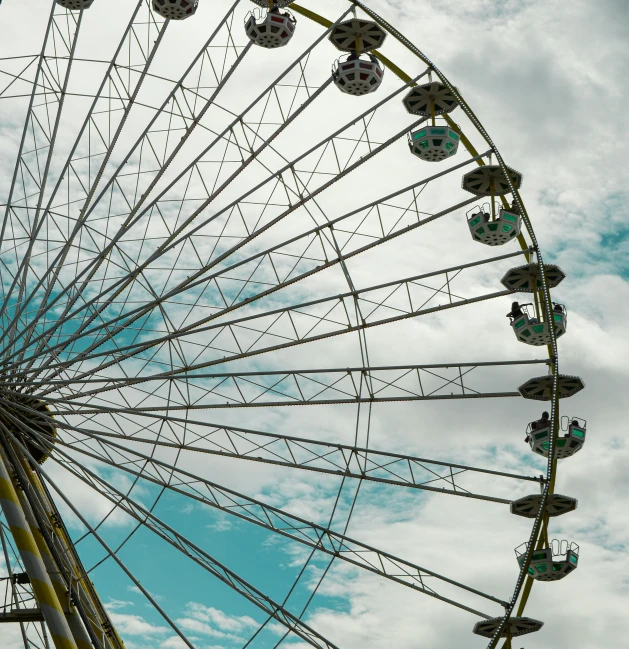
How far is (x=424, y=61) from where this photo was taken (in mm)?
23594

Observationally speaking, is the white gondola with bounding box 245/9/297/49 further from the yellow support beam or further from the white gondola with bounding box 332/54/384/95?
the yellow support beam

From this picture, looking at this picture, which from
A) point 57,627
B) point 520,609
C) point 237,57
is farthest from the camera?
point 520,609

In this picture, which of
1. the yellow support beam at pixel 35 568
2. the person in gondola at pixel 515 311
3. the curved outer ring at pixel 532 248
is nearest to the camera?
the yellow support beam at pixel 35 568

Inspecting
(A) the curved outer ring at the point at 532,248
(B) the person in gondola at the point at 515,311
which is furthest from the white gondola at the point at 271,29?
(B) the person in gondola at the point at 515,311

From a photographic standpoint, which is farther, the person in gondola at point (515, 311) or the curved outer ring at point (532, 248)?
the person in gondola at point (515, 311)

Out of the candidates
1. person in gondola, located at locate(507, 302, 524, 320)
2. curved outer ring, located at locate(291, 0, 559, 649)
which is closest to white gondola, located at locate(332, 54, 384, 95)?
curved outer ring, located at locate(291, 0, 559, 649)

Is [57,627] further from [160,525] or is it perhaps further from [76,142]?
[76,142]

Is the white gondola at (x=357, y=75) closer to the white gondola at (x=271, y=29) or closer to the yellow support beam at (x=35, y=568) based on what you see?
the white gondola at (x=271, y=29)

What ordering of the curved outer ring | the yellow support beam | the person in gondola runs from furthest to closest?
1. the person in gondola
2. the curved outer ring
3. the yellow support beam

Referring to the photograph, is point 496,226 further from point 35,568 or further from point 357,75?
point 35,568

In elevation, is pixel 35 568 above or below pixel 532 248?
below

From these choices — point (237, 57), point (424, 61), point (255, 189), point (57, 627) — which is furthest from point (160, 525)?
point (424, 61)

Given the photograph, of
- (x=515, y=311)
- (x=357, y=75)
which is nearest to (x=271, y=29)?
(x=357, y=75)

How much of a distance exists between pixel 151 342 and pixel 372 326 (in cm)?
482
